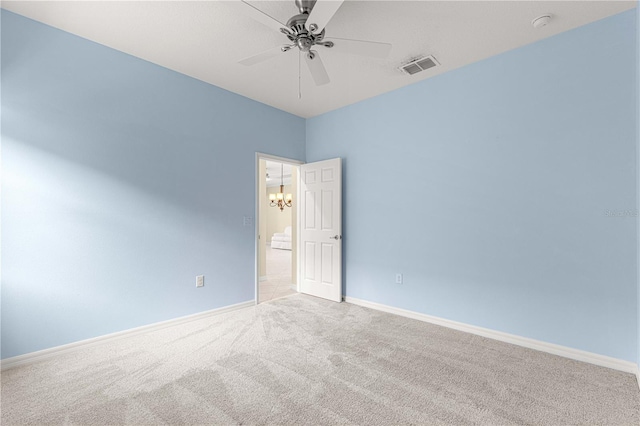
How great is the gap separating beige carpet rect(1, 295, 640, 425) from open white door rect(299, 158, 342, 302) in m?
1.25

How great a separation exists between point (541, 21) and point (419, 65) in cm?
103

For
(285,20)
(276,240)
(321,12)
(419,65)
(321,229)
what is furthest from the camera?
(276,240)

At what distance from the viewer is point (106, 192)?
2.74m

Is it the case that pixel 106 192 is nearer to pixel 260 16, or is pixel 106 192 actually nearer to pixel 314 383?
pixel 260 16

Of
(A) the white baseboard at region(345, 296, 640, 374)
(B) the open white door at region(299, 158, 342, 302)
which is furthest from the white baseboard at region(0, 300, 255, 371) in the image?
(A) the white baseboard at region(345, 296, 640, 374)

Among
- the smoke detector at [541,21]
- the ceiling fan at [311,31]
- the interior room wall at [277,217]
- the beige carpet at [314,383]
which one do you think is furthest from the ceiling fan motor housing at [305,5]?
the interior room wall at [277,217]

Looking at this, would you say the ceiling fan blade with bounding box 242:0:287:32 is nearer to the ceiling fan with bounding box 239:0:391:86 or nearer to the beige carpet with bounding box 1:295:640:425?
the ceiling fan with bounding box 239:0:391:86

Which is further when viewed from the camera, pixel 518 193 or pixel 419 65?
pixel 419 65

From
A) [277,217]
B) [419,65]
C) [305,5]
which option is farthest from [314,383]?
[277,217]

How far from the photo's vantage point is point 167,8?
7.41 feet

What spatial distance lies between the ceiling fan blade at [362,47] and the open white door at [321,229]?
1.98 metres

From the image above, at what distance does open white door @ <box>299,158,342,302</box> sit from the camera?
4.13m

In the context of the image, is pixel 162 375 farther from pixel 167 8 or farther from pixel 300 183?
pixel 300 183

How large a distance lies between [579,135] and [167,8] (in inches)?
140
